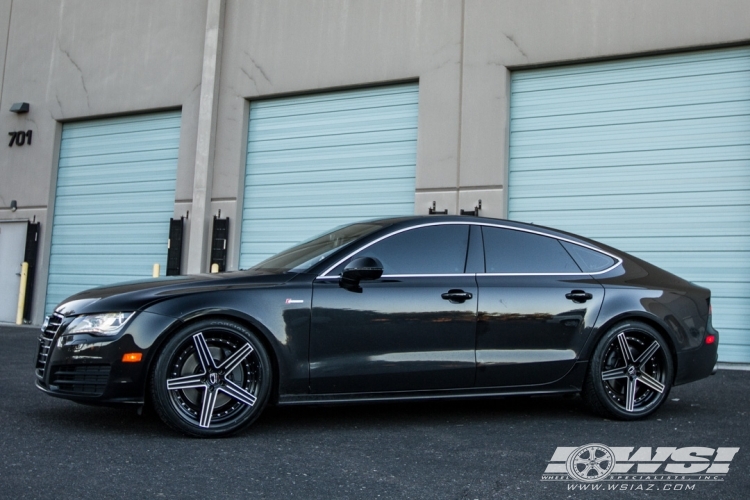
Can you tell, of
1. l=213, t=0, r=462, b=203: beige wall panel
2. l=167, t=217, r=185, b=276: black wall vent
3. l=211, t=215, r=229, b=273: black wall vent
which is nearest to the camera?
l=213, t=0, r=462, b=203: beige wall panel

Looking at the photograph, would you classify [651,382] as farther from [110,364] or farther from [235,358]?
[110,364]

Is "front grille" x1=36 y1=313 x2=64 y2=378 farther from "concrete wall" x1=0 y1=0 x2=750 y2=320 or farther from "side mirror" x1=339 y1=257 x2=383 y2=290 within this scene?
"concrete wall" x1=0 y1=0 x2=750 y2=320

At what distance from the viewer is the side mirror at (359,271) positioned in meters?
5.07

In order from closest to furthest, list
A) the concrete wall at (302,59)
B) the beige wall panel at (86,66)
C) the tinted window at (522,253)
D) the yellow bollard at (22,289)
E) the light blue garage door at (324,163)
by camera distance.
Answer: the tinted window at (522,253) → the concrete wall at (302,59) → the light blue garage door at (324,163) → the beige wall panel at (86,66) → the yellow bollard at (22,289)

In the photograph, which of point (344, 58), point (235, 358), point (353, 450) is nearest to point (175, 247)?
point (344, 58)

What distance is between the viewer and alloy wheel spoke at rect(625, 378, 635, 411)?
5672 millimetres

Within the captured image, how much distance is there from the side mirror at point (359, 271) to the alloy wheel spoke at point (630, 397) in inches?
77.7

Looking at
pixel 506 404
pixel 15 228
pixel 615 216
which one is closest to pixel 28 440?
pixel 506 404

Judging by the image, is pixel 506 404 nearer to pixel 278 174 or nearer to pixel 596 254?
pixel 596 254

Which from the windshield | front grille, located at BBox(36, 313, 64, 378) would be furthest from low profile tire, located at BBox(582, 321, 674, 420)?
front grille, located at BBox(36, 313, 64, 378)

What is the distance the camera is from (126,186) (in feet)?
51.0

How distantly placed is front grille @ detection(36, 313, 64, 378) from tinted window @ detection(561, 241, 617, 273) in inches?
134

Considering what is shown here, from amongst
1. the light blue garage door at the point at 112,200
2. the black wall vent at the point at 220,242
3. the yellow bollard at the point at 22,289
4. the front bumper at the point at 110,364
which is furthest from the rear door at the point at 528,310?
the yellow bollard at the point at 22,289

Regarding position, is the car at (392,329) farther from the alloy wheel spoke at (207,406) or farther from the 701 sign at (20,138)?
the 701 sign at (20,138)
